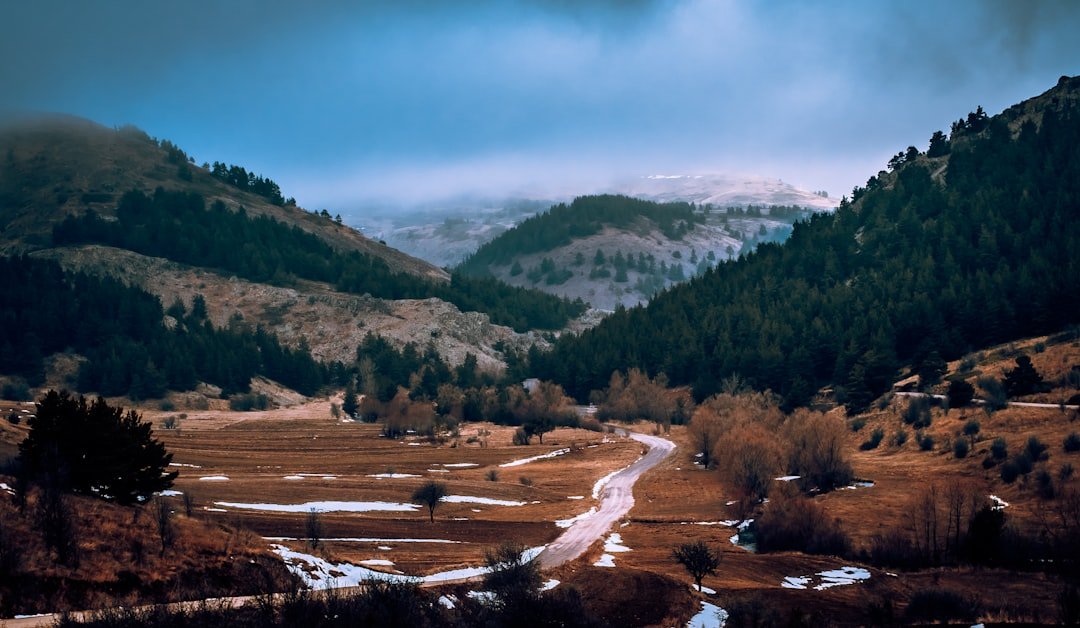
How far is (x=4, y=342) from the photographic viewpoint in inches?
7023

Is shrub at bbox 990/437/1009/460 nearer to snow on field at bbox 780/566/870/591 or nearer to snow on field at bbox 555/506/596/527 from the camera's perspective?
snow on field at bbox 780/566/870/591

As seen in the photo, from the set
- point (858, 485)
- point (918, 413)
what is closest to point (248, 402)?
point (918, 413)

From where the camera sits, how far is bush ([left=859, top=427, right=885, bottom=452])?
366ft

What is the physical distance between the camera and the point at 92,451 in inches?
1996

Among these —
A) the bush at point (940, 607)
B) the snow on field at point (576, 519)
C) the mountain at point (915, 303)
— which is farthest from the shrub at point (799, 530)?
the mountain at point (915, 303)

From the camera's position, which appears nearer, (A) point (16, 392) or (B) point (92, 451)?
(B) point (92, 451)

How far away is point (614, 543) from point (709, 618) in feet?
74.9

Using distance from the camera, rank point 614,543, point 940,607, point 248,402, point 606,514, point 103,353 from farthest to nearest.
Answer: point 103,353 < point 248,402 < point 606,514 < point 614,543 < point 940,607

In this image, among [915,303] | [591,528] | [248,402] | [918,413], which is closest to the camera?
[591,528]

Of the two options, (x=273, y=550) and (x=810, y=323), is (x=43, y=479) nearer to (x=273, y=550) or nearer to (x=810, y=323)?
(x=273, y=550)

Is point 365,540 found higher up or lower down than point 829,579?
higher up

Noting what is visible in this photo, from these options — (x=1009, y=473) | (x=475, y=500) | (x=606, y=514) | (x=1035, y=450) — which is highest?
(x=1035, y=450)

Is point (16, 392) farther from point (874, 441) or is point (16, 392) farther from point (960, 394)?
point (960, 394)

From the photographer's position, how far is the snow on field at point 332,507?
7700cm
